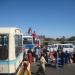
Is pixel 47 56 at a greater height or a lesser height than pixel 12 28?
lesser

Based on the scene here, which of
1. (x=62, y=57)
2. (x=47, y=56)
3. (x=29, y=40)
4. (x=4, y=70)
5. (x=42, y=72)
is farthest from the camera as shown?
(x=29, y=40)

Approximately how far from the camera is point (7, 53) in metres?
11.4

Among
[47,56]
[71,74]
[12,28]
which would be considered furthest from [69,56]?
[12,28]

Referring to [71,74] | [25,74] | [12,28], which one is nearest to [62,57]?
[71,74]

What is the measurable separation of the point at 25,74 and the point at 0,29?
2.99 m

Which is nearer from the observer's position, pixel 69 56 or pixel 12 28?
pixel 12 28

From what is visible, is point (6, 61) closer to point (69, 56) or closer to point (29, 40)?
point (69, 56)

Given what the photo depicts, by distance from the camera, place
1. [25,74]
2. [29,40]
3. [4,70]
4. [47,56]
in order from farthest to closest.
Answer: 1. [29,40]
2. [47,56]
3. [25,74]
4. [4,70]

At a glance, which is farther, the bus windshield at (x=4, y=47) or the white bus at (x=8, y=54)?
the bus windshield at (x=4, y=47)

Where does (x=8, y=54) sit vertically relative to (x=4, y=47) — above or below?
below

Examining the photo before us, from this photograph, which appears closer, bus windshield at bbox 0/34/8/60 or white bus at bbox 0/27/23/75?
white bus at bbox 0/27/23/75

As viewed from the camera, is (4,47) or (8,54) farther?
(4,47)

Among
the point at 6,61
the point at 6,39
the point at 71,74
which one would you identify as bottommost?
the point at 71,74

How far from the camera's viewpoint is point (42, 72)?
16.5m
